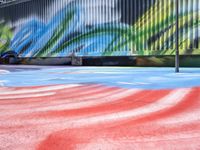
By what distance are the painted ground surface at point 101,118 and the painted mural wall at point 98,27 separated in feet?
16.3

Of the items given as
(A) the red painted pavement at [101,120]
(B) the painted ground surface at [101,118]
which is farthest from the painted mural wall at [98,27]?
(A) the red painted pavement at [101,120]

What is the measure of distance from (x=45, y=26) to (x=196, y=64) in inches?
308

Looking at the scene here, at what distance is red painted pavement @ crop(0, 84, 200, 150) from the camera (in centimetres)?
257

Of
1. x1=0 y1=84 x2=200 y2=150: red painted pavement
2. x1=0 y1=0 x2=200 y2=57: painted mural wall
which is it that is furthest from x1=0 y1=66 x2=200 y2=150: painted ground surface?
x1=0 y1=0 x2=200 y2=57: painted mural wall

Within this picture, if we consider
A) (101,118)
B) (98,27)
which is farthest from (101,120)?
(98,27)

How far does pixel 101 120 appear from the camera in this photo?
3285mm

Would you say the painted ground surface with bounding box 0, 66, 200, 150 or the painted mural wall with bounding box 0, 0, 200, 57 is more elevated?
the painted mural wall with bounding box 0, 0, 200, 57

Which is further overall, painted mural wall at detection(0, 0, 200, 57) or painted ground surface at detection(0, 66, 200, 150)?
painted mural wall at detection(0, 0, 200, 57)

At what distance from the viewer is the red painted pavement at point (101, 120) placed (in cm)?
257

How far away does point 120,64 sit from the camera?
11.7 meters

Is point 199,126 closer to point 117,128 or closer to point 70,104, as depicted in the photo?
point 117,128

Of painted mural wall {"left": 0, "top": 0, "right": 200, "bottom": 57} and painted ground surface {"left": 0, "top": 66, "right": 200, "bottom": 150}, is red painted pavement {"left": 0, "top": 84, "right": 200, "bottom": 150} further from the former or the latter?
painted mural wall {"left": 0, "top": 0, "right": 200, "bottom": 57}

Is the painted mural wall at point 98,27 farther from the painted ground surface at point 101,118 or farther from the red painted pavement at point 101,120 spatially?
the red painted pavement at point 101,120

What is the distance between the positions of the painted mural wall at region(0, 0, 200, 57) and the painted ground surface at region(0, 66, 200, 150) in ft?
16.3
